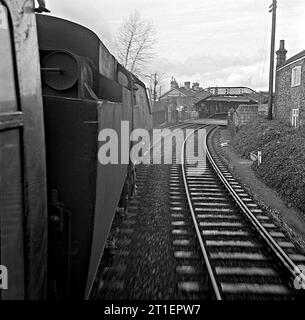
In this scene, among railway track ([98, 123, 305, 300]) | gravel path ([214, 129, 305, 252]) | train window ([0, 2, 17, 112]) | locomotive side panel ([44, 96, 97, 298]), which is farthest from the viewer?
gravel path ([214, 129, 305, 252])

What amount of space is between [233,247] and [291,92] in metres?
18.3

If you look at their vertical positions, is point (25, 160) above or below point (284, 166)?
above

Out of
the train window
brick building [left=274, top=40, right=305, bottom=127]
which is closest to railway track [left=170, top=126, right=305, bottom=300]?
the train window

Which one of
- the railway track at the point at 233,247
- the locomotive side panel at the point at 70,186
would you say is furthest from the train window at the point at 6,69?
the railway track at the point at 233,247

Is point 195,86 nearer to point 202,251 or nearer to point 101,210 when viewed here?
point 202,251

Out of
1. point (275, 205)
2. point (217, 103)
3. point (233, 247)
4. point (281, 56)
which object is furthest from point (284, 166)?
point (217, 103)

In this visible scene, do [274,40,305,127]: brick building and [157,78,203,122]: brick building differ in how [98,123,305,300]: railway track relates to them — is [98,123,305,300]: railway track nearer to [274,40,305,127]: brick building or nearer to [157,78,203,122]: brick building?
[274,40,305,127]: brick building

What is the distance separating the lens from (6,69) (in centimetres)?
225

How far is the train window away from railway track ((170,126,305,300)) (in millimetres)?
3662

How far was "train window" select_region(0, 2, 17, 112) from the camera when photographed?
7.18 ft

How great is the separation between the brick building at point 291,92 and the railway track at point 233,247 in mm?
11394

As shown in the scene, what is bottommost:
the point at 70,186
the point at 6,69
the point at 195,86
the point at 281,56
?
the point at 70,186

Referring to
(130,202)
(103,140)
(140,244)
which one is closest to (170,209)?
(130,202)
